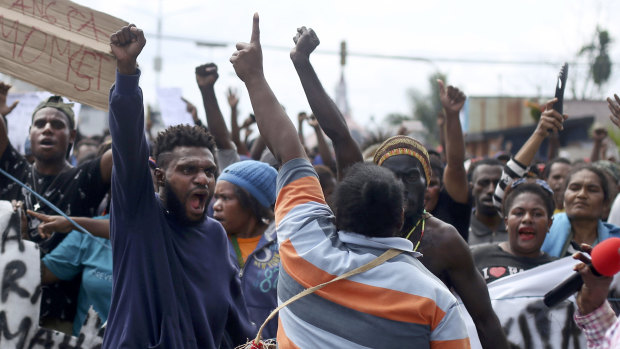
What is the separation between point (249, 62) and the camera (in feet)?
8.45

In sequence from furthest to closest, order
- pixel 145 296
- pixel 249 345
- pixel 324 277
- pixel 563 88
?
pixel 563 88 < pixel 145 296 < pixel 249 345 < pixel 324 277

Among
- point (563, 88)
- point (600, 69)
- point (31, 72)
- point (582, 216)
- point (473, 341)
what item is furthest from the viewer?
point (600, 69)

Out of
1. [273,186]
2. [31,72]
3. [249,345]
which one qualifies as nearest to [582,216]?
[273,186]

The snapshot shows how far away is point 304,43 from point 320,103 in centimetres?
29

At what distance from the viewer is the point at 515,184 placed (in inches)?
180

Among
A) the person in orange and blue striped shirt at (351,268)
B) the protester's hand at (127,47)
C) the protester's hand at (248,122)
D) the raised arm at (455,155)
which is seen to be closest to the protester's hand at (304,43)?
the person in orange and blue striped shirt at (351,268)

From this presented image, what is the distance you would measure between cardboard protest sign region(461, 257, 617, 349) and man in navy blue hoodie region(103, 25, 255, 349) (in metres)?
1.70

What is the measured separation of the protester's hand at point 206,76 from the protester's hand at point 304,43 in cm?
191

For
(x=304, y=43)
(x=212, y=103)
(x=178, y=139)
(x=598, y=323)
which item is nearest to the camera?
(x=598, y=323)

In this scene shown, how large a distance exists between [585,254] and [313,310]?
90 centimetres

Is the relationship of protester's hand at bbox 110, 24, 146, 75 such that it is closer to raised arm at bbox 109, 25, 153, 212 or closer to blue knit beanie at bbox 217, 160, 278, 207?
raised arm at bbox 109, 25, 153, 212

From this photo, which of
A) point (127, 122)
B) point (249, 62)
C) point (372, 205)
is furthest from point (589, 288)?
point (127, 122)

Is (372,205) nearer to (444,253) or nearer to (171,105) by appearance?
(444,253)

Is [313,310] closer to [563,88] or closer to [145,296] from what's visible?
[145,296]
